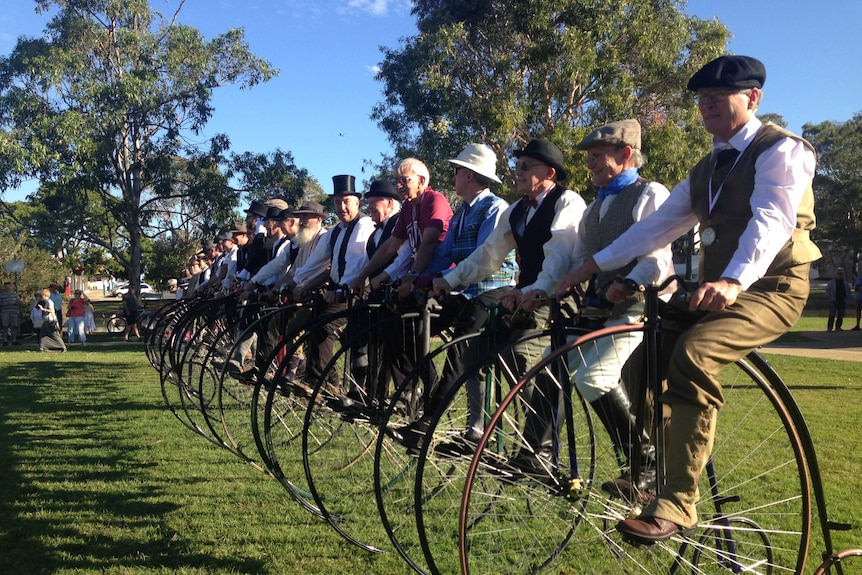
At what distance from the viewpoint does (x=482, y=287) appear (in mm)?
4223

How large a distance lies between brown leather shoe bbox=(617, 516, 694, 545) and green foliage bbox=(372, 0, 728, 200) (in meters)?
13.8

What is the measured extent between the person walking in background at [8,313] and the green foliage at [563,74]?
11443mm

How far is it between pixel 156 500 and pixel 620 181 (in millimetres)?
3328

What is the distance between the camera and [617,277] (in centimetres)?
261

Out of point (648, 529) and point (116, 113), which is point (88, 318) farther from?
point (648, 529)

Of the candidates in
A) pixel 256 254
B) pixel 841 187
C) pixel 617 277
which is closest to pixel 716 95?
pixel 617 277

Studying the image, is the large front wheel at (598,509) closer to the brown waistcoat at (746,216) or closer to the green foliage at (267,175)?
the brown waistcoat at (746,216)

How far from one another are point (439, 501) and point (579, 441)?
4.39 ft

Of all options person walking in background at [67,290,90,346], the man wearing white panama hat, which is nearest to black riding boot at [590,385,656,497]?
the man wearing white panama hat

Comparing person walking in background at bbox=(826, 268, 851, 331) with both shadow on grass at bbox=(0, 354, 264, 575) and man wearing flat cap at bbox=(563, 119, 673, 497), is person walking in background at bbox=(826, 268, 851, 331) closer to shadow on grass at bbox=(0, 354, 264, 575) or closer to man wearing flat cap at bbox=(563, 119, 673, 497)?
shadow on grass at bbox=(0, 354, 264, 575)

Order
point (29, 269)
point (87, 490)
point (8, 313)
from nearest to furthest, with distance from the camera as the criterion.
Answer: point (87, 490)
point (8, 313)
point (29, 269)

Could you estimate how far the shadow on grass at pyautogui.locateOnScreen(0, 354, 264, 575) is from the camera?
361 centimetres

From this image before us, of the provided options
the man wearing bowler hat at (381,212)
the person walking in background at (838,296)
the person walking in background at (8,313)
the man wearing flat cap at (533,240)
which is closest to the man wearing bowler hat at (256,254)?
the man wearing bowler hat at (381,212)

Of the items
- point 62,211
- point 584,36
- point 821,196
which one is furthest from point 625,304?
point 821,196
